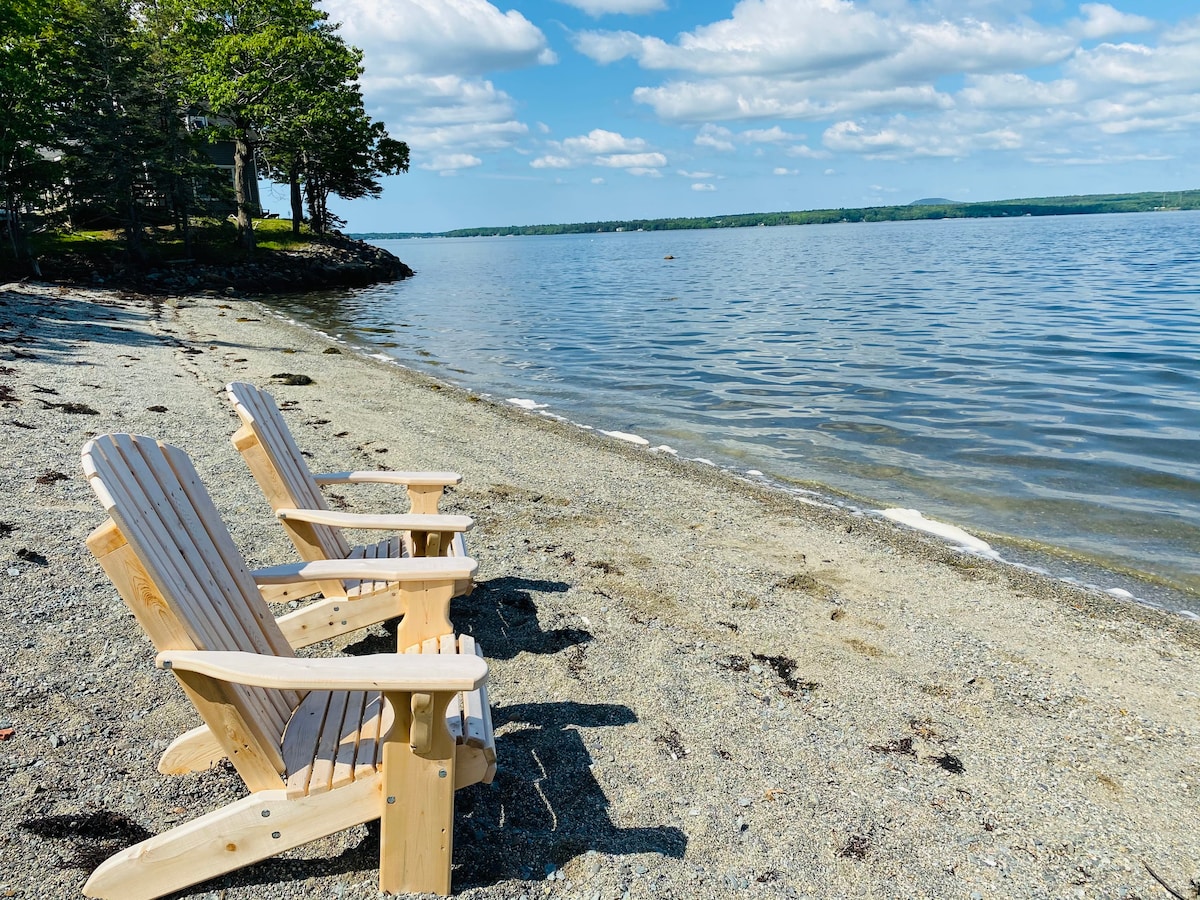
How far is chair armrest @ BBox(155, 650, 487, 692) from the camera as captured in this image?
245 centimetres

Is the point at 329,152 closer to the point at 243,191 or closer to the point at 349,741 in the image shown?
the point at 243,191

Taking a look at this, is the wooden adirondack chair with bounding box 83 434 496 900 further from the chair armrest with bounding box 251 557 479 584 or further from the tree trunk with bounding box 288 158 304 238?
the tree trunk with bounding box 288 158 304 238

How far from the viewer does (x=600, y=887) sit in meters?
3.04

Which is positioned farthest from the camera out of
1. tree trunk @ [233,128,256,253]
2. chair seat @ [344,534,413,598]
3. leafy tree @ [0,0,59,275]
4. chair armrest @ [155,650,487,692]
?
tree trunk @ [233,128,256,253]

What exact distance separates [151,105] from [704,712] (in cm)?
3785

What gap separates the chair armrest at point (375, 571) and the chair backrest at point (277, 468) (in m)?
0.87

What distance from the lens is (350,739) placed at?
2.95 meters

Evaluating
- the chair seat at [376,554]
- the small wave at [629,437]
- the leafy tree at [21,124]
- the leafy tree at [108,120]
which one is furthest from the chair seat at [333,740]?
the leafy tree at [108,120]

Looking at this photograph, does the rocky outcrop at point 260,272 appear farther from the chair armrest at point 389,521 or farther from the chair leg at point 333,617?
the chair leg at point 333,617

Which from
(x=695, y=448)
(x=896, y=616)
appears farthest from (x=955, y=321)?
(x=896, y=616)

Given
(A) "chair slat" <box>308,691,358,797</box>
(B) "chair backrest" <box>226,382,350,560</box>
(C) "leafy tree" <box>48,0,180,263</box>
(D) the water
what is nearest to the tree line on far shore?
(C) "leafy tree" <box>48,0,180,263</box>

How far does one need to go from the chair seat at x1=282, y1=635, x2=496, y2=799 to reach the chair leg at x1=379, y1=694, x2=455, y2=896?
0.12 m

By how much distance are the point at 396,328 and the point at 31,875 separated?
2543 centimetres

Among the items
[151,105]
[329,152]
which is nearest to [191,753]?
[151,105]
